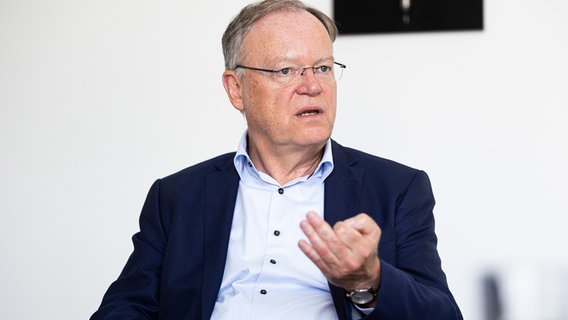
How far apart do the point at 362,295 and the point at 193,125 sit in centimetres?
146

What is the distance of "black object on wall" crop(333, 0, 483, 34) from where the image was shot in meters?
2.76

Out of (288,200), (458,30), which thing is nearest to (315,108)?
(288,200)

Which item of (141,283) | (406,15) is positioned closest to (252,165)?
(141,283)

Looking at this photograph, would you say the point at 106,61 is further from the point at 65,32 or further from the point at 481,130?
the point at 481,130

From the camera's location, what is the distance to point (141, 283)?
2.11 metres

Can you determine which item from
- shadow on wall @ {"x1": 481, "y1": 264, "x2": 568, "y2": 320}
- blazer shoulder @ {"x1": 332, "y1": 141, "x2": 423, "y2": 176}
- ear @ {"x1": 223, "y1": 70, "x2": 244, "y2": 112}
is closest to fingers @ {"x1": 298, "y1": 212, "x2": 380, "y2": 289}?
shadow on wall @ {"x1": 481, "y1": 264, "x2": 568, "y2": 320}

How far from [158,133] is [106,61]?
1.18 feet

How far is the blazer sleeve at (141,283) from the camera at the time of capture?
6.72ft

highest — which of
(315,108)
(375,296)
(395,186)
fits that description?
(315,108)

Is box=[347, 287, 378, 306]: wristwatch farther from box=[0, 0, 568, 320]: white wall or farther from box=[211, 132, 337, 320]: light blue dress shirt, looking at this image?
box=[0, 0, 568, 320]: white wall

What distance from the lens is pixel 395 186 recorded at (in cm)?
206

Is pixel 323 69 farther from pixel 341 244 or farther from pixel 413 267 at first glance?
pixel 341 244

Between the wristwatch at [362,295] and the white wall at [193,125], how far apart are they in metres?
1.15

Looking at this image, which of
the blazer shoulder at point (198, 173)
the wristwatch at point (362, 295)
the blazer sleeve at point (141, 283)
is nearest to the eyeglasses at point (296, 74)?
the blazer shoulder at point (198, 173)
